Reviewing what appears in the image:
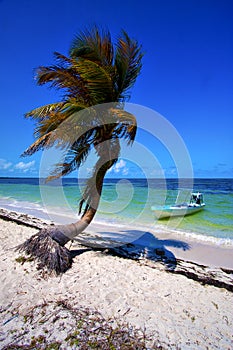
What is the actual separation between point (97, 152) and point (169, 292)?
3.38 metres

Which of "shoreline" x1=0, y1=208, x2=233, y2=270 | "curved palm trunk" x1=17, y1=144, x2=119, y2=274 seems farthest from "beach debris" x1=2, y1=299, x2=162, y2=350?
"shoreline" x1=0, y1=208, x2=233, y2=270

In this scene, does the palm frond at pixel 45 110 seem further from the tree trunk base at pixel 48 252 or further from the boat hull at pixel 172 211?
the boat hull at pixel 172 211

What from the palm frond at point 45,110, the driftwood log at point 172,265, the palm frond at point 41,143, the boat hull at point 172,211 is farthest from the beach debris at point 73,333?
the boat hull at point 172,211

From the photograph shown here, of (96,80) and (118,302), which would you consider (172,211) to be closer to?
(118,302)

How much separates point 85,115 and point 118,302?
3.76 m

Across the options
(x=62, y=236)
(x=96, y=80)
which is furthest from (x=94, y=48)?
(x=62, y=236)

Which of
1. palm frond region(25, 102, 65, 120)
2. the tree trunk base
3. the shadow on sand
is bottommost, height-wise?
the shadow on sand

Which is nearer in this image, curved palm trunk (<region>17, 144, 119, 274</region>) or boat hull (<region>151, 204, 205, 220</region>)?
curved palm trunk (<region>17, 144, 119, 274</region>)

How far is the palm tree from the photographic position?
4.70 metres

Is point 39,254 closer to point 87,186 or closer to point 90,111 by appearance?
point 87,186

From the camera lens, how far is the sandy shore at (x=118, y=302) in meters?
2.88

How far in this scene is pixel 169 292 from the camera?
159 inches

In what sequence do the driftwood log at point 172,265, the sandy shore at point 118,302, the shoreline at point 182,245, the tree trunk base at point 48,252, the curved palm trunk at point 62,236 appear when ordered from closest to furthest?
1. the sandy shore at point 118,302
2. the driftwood log at point 172,265
3. the tree trunk base at point 48,252
4. the curved palm trunk at point 62,236
5. the shoreline at point 182,245

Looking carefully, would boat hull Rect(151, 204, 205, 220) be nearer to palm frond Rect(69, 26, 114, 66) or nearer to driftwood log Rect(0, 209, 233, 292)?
driftwood log Rect(0, 209, 233, 292)
